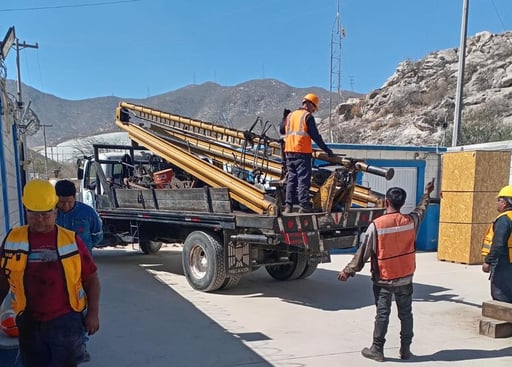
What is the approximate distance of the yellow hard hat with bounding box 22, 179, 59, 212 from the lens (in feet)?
9.49

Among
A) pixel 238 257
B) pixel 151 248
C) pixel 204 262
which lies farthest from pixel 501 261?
pixel 151 248

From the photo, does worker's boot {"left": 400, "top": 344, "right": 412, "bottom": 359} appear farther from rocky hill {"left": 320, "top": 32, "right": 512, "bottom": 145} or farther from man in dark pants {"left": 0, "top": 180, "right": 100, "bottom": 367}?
rocky hill {"left": 320, "top": 32, "right": 512, "bottom": 145}

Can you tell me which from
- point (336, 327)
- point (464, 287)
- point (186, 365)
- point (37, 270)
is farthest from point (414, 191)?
point (37, 270)

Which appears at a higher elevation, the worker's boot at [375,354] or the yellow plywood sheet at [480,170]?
the yellow plywood sheet at [480,170]

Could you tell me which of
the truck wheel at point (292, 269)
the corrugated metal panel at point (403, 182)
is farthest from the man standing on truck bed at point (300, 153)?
the corrugated metal panel at point (403, 182)

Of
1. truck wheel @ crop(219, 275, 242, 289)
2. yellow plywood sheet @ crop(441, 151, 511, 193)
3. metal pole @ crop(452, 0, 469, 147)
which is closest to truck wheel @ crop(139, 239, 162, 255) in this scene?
truck wheel @ crop(219, 275, 242, 289)

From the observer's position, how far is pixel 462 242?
10.7 metres

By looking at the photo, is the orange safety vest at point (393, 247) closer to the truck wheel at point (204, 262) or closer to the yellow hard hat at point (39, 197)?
the yellow hard hat at point (39, 197)

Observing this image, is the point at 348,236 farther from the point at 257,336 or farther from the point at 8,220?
the point at 8,220

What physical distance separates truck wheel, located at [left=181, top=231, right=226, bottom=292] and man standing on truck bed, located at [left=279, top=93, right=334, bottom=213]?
4.61 feet

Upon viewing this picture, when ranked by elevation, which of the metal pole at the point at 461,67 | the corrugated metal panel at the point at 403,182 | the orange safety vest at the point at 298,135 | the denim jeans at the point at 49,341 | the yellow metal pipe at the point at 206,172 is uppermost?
the metal pole at the point at 461,67

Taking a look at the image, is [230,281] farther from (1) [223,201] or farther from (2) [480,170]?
(2) [480,170]

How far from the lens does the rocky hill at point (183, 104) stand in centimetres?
10700

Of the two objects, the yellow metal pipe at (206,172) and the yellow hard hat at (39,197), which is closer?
the yellow hard hat at (39,197)
